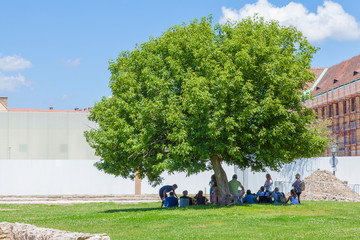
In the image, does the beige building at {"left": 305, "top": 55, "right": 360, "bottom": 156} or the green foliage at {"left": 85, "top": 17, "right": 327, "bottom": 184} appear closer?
the green foliage at {"left": 85, "top": 17, "right": 327, "bottom": 184}

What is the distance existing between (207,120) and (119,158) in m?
5.06

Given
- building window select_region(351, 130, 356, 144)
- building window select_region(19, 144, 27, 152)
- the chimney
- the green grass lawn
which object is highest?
the chimney

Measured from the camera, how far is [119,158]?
78.7ft

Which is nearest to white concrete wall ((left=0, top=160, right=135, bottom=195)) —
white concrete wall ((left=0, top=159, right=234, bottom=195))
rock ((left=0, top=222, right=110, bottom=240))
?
white concrete wall ((left=0, top=159, right=234, bottom=195))

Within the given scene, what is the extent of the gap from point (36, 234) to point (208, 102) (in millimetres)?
10567

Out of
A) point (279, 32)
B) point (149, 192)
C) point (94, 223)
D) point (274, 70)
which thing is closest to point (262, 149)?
point (274, 70)

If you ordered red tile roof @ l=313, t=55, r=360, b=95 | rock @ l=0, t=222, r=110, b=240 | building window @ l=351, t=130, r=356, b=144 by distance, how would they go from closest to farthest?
rock @ l=0, t=222, r=110, b=240 → building window @ l=351, t=130, r=356, b=144 → red tile roof @ l=313, t=55, r=360, b=95

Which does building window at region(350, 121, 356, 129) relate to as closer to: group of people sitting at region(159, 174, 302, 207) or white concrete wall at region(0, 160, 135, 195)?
white concrete wall at region(0, 160, 135, 195)

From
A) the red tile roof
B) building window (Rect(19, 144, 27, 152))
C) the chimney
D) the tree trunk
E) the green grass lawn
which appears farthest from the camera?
the chimney

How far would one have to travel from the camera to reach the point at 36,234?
37.6 feet

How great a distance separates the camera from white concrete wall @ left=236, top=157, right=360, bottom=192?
129ft

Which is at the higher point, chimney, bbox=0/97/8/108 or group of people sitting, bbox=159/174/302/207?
chimney, bbox=0/97/8/108

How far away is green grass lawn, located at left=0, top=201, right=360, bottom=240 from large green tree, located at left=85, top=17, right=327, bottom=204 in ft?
8.02

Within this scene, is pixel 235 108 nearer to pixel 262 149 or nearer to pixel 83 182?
pixel 262 149
